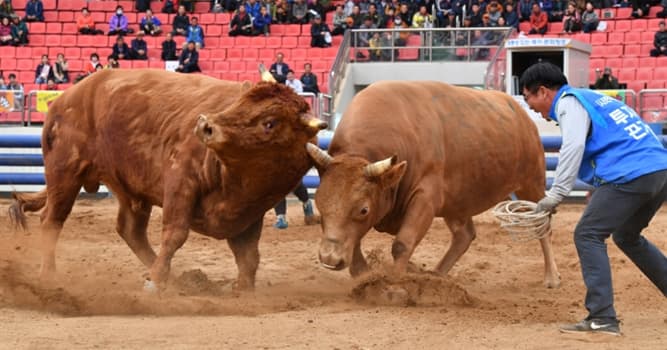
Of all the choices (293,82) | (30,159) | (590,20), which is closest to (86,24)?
(293,82)

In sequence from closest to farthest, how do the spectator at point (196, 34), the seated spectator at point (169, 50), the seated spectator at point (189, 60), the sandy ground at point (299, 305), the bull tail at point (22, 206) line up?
the sandy ground at point (299, 305) < the bull tail at point (22, 206) < the seated spectator at point (189, 60) < the seated spectator at point (169, 50) < the spectator at point (196, 34)

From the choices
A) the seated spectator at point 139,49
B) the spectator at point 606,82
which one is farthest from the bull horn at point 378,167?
the seated spectator at point 139,49

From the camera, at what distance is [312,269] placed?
9.29m

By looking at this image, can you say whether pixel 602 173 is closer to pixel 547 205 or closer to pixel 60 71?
pixel 547 205

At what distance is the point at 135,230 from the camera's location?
8688 mm

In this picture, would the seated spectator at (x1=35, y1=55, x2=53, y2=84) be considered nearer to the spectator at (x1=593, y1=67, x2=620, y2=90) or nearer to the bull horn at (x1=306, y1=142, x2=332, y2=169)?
the spectator at (x1=593, y1=67, x2=620, y2=90)

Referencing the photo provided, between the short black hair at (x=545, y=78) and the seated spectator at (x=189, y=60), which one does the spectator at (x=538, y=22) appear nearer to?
the seated spectator at (x=189, y=60)

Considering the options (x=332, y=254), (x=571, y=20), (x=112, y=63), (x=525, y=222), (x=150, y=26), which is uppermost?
(x=571, y=20)

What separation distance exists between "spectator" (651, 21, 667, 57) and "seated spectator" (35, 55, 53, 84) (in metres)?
14.2

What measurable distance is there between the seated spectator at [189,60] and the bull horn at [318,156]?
1743 centimetres

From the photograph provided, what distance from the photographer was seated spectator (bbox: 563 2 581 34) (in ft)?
80.4

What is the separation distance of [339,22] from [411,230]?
62.8 feet

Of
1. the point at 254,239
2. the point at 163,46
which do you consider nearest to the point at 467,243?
the point at 254,239

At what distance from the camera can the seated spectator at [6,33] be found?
2653 centimetres
